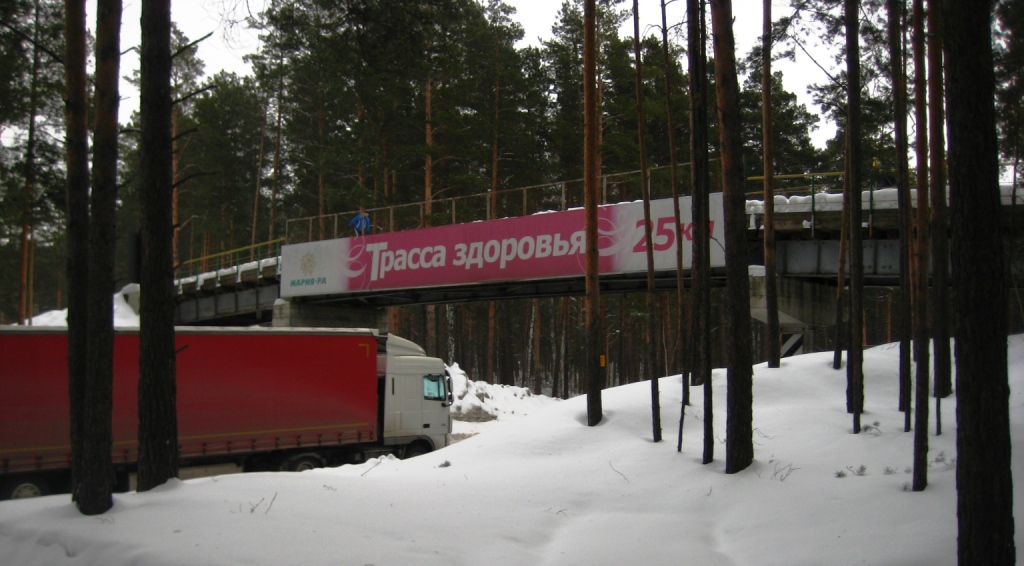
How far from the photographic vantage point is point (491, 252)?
23.6 meters

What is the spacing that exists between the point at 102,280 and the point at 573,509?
5.72m

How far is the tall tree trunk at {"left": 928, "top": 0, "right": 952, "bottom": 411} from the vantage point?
980cm

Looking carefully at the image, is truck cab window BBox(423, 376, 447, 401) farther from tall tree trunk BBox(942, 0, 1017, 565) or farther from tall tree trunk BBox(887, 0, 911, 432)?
tall tree trunk BBox(942, 0, 1017, 565)

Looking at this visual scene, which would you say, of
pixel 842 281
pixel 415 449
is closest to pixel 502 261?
Result: pixel 415 449

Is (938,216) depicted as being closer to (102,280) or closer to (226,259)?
(102,280)

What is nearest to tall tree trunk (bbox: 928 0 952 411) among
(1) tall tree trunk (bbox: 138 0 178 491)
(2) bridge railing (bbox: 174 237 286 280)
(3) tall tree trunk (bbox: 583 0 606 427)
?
(3) tall tree trunk (bbox: 583 0 606 427)

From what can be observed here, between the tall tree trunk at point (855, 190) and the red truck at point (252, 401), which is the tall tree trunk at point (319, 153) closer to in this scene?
the red truck at point (252, 401)

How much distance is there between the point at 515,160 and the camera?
→ 1423 inches

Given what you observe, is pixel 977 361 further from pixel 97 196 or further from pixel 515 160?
pixel 515 160

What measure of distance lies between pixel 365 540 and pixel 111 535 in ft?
6.77

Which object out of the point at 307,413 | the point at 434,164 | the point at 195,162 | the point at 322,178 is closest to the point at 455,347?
the point at 322,178

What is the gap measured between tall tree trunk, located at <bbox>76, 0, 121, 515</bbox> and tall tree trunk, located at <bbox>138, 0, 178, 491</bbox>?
303mm

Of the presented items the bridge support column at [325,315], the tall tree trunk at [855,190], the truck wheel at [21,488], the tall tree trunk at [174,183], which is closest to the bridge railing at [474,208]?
the bridge support column at [325,315]

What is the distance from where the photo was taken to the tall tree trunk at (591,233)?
530 inches
